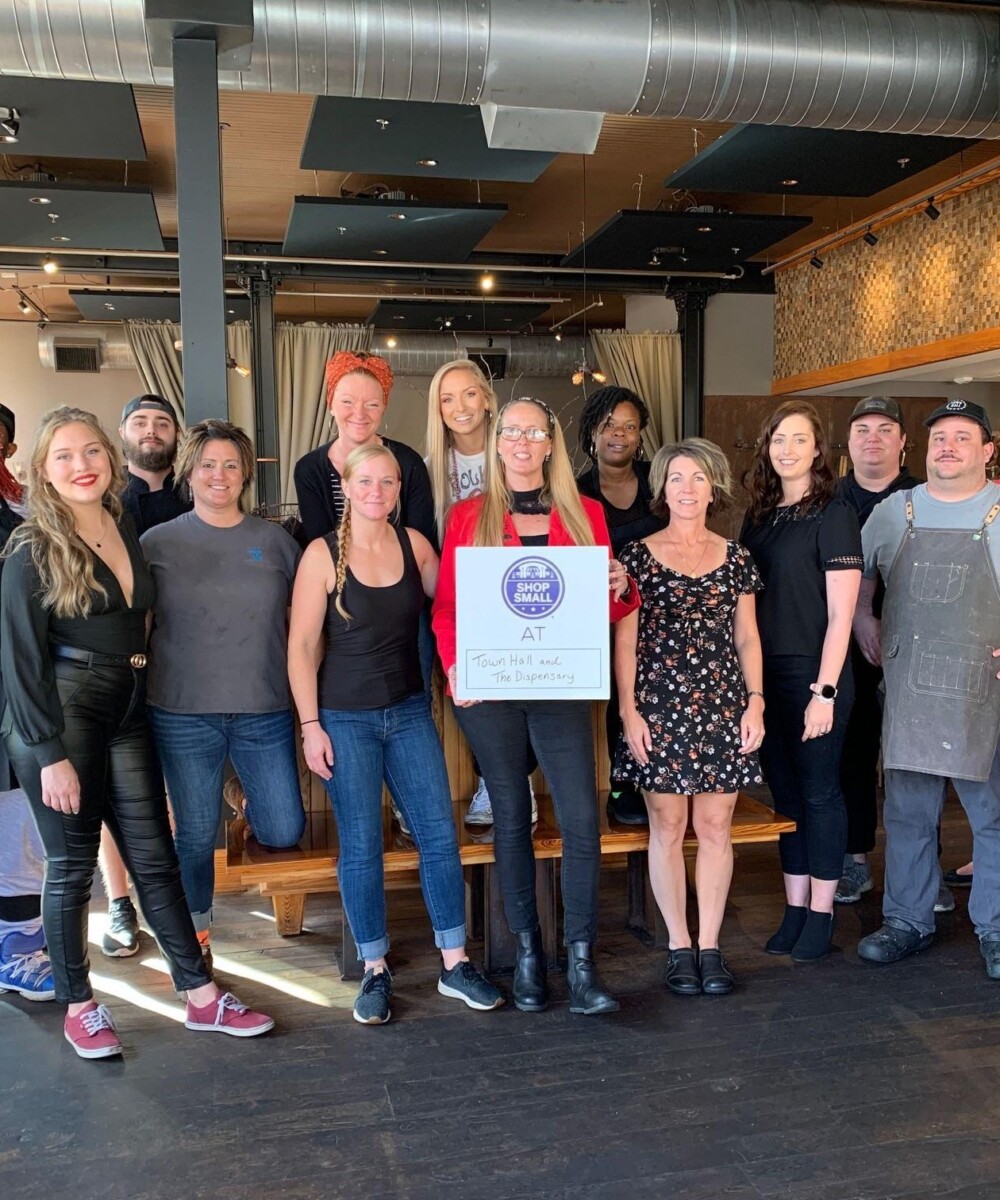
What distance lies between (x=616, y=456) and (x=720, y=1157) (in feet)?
7.08

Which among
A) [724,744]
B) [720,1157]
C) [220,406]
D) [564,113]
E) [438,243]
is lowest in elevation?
[720,1157]

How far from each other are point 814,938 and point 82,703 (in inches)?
91.5

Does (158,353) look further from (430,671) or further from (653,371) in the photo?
(430,671)

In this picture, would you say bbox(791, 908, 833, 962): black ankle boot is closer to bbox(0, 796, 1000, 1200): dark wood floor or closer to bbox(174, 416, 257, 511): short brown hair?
bbox(0, 796, 1000, 1200): dark wood floor

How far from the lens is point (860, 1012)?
2.90 meters

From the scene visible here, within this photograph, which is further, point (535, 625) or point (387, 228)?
point (387, 228)

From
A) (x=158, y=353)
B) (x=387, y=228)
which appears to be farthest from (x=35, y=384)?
(x=387, y=228)

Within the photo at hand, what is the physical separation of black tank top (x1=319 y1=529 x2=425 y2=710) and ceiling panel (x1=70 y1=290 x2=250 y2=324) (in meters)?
6.71

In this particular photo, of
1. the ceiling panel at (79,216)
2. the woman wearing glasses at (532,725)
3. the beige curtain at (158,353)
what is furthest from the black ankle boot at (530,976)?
the beige curtain at (158,353)

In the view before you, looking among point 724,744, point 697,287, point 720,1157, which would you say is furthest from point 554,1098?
point 697,287

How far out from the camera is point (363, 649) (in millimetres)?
2770

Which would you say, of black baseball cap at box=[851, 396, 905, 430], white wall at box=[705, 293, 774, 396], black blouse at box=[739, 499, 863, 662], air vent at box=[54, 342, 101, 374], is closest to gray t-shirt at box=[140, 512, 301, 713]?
black blouse at box=[739, 499, 863, 662]

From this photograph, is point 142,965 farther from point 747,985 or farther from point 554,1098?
point 747,985

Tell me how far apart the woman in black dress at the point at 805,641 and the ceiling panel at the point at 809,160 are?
279 cm
